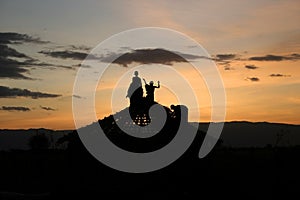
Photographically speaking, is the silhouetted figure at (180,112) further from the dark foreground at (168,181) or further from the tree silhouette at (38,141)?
the tree silhouette at (38,141)

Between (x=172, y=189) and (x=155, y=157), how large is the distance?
203cm

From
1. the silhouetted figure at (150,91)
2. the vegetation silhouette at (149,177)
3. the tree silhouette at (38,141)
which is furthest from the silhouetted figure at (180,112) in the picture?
the tree silhouette at (38,141)

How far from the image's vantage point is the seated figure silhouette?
2772 cm

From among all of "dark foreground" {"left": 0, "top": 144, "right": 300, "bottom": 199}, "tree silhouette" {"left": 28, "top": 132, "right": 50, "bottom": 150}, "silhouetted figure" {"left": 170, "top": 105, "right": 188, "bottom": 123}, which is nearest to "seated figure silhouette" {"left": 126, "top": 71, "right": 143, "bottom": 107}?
"silhouetted figure" {"left": 170, "top": 105, "right": 188, "bottom": 123}

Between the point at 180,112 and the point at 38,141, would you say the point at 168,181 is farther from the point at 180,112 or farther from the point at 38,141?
the point at 38,141

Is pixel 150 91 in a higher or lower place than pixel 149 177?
higher

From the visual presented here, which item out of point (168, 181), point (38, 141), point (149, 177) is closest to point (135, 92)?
point (149, 177)

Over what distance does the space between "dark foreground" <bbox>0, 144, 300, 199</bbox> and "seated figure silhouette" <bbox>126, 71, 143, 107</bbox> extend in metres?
3.48

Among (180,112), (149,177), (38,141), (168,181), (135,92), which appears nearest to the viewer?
(149,177)

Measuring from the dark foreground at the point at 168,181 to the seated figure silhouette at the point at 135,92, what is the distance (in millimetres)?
3480

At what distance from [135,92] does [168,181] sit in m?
4.64

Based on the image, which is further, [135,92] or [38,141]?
[38,141]

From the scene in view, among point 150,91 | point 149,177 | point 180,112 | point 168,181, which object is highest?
point 150,91

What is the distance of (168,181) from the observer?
1069 inches
